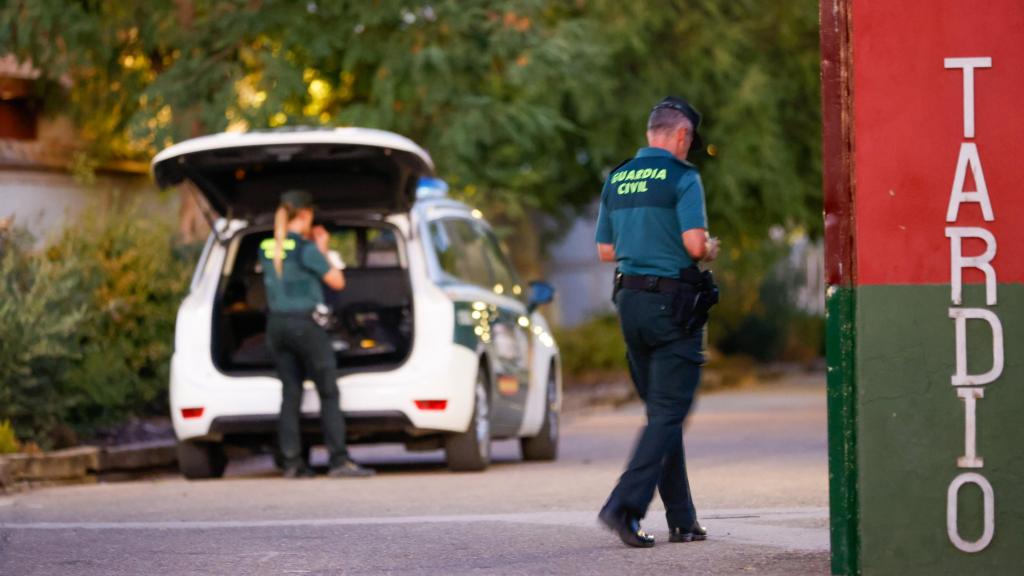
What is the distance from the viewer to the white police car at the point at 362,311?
1327 centimetres

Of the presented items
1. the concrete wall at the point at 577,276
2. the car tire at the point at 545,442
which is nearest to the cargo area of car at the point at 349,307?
the car tire at the point at 545,442

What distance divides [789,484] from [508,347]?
3.19m

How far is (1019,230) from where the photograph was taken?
272 inches

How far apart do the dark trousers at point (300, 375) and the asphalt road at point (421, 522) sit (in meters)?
0.30

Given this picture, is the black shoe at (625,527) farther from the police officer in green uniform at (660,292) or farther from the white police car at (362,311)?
the white police car at (362,311)

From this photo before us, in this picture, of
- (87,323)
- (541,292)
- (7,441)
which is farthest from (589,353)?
(7,441)

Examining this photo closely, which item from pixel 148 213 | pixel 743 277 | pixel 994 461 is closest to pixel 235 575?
pixel 994 461

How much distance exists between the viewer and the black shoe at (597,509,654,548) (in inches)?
329

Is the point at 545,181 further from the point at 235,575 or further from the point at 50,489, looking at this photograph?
the point at 235,575

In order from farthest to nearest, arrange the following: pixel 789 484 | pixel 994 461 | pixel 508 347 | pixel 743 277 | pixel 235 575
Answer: pixel 743 277
pixel 508 347
pixel 789 484
pixel 235 575
pixel 994 461

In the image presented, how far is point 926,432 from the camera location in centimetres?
695

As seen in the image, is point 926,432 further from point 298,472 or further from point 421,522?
point 298,472

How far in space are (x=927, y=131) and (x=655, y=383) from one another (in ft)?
6.42

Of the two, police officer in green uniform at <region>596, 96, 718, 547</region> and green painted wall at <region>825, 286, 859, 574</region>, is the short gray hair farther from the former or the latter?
green painted wall at <region>825, 286, 859, 574</region>
